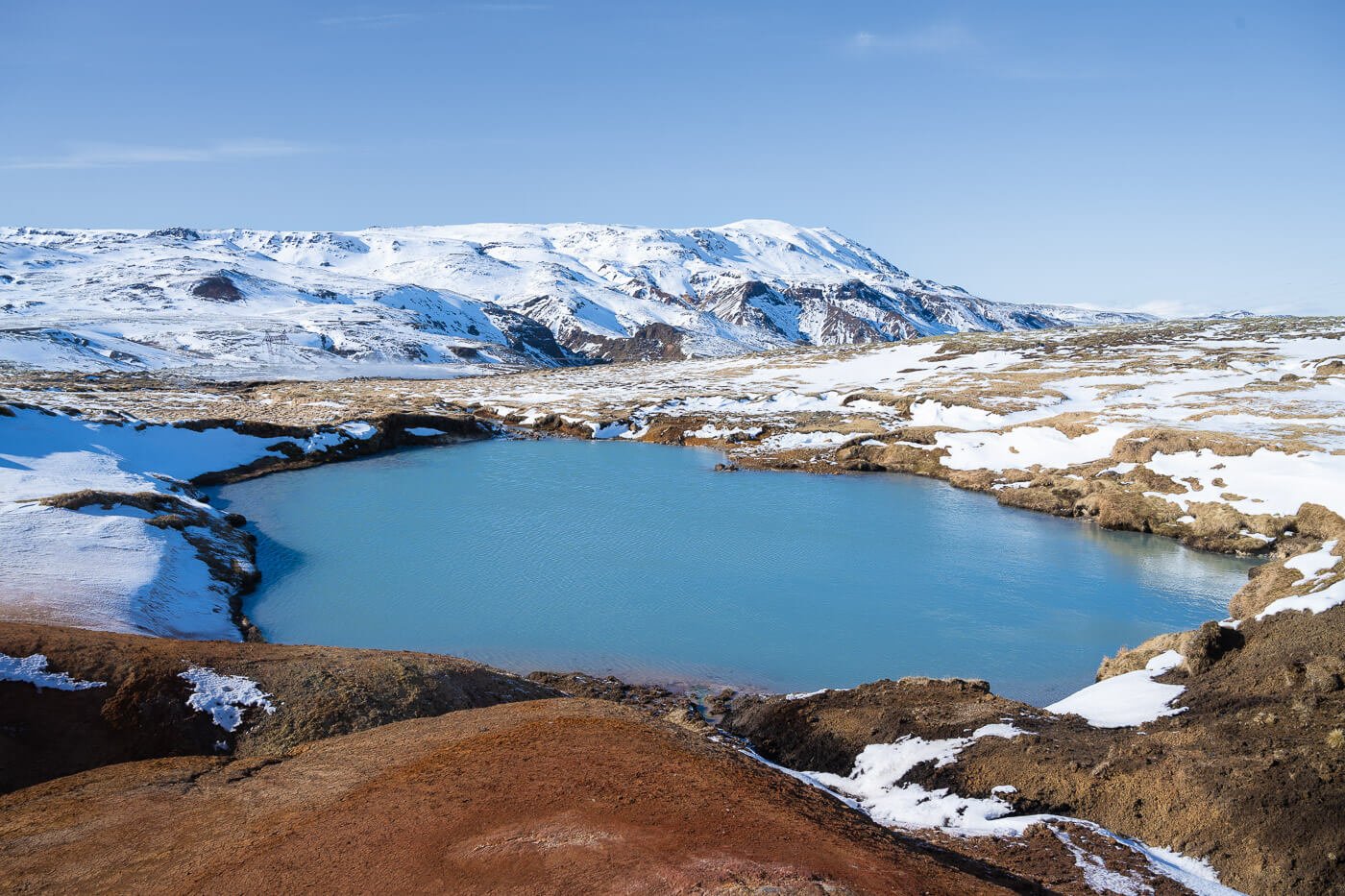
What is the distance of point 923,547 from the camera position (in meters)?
33.1

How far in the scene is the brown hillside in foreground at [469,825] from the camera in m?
7.93

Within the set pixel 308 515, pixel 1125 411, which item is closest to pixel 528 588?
pixel 308 515

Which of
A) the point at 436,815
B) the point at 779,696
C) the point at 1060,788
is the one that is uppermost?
the point at 436,815

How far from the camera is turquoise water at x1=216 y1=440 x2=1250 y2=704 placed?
73.2 ft

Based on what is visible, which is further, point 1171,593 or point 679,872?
point 1171,593

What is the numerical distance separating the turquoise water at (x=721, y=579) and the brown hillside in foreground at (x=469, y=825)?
9.81 m

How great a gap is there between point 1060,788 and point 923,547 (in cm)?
2157

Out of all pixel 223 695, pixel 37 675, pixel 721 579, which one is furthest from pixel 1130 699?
pixel 37 675

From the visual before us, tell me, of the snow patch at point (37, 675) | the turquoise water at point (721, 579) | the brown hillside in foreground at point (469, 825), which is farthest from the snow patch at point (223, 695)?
Result: the turquoise water at point (721, 579)

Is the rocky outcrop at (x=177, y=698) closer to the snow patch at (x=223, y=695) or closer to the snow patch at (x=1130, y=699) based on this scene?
the snow patch at (x=223, y=695)

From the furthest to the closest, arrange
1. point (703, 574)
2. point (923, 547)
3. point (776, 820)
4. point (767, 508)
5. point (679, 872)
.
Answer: point (767, 508)
point (923, 547)
point (703, 574)
point (776, 820)
point (679, 872)

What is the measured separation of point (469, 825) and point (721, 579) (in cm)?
2005

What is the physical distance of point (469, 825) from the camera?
901cm

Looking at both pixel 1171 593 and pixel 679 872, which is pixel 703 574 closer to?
pixel 1171 593
